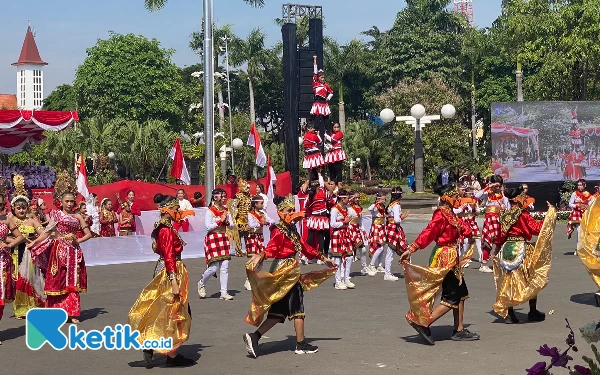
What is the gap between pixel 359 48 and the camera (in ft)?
226

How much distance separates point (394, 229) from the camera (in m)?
15.7

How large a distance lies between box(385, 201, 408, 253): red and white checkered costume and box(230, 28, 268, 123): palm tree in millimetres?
49501

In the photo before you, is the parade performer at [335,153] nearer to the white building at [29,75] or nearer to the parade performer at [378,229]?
the parade performer at [378,229]

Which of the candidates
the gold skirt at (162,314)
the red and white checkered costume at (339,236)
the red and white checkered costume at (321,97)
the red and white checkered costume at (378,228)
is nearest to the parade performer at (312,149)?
the red and white checkered costume at (321,97)

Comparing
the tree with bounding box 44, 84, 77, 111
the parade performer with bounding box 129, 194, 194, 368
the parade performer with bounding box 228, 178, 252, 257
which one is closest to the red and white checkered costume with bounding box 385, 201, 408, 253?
the parade performer with bounding box 228, 178, 252, 257

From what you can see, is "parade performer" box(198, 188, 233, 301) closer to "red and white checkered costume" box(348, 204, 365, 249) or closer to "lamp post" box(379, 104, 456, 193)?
"red and white checkered costume" box(348, 204, 365, 249)

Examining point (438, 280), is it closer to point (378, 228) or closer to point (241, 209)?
point (378, 228)

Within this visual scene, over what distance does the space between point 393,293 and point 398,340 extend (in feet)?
12.7

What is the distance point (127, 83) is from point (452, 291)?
56.1 m

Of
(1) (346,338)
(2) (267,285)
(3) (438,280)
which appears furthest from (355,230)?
(2) (267,285)

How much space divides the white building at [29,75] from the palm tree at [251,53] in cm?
7461

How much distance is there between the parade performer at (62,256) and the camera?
37.8ft

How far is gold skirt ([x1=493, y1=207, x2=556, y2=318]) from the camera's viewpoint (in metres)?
11.0

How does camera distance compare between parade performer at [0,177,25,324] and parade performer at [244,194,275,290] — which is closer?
parade performer at [0,177,25,324]
